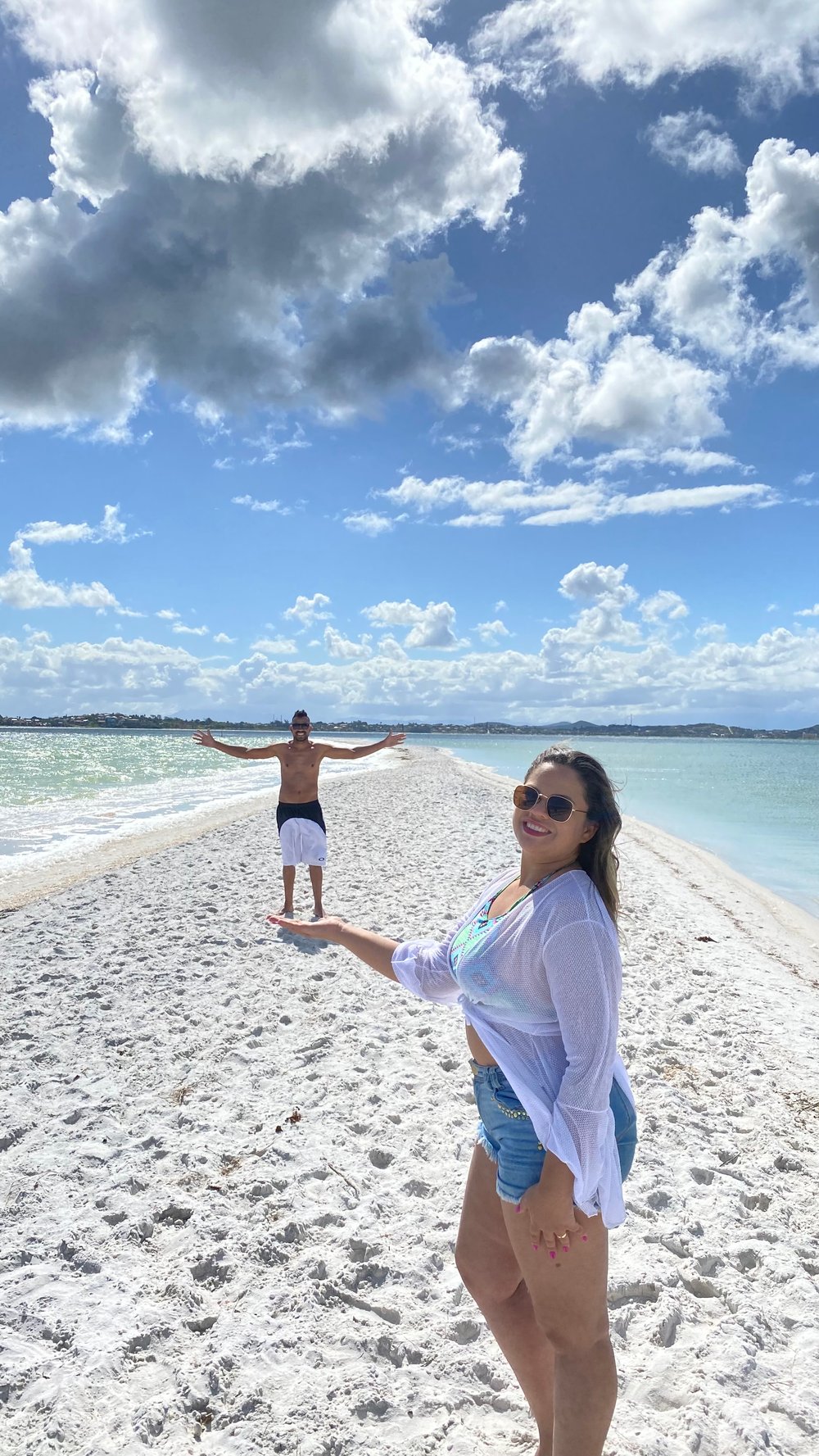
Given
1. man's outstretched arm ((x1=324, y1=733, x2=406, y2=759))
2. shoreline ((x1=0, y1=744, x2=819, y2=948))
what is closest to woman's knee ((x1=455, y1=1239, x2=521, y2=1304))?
man's outstretched arm ((x1=324, y1=733, x2=406, y2=759))

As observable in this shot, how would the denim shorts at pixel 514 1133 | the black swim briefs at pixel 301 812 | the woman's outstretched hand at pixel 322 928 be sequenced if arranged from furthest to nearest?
1. the black swim briefs at pixel 301 812
2. the woman's outstretched hand at pixel 322 928
3. the denim shorts at pixel 514 1133

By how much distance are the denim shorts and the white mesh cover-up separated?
0.22 ft

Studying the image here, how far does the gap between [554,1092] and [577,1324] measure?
504 millimetres

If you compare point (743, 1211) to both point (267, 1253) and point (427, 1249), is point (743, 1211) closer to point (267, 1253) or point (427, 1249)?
point (427, 1249)

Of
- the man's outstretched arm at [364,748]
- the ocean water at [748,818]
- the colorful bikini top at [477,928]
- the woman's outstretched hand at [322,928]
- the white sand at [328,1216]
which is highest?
the man's outstretched arm at [364,748]

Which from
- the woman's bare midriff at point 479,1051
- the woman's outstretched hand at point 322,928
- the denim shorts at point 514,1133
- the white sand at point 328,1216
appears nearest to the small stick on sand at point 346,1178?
Result: the white sand at point 328,1216

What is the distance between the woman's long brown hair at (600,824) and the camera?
1964 mm

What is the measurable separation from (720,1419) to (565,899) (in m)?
2.11

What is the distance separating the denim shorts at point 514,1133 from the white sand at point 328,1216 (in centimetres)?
133

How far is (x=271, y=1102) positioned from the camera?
4828 mm

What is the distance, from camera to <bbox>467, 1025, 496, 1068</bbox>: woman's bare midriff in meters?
2.01

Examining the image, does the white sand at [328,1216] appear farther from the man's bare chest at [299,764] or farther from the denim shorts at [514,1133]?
the man's bare chest at [299,764]

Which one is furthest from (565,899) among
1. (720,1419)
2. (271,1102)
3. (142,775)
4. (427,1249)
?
(142,775)

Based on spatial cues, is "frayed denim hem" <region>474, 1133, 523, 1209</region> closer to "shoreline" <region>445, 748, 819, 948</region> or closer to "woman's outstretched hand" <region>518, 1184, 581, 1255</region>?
"woman's outstretched hand" <region>518, 1184, 581, 1255</region>
